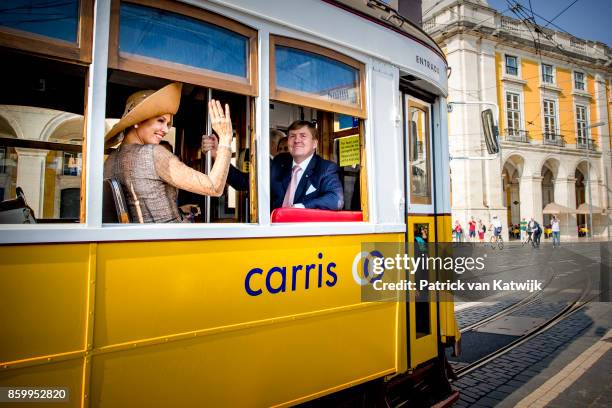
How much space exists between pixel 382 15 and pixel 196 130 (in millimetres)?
1650

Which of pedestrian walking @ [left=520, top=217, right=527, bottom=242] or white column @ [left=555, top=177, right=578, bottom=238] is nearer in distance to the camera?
pedestrian walking @ [left=520, top=217, right=527, bottom=242]

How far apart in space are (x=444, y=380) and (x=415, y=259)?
3.78 ft

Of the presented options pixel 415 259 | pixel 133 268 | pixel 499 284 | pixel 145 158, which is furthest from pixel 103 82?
pixel 499 284

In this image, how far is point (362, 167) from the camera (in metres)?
2.76

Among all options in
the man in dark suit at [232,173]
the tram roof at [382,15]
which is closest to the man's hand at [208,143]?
the man in dark suit at [232,173]

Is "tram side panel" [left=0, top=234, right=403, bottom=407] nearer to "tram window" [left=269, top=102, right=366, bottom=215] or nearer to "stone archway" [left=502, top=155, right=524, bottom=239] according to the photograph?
"tram window" [left=269, top=102, right=366, bottom=215]

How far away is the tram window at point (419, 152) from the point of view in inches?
131

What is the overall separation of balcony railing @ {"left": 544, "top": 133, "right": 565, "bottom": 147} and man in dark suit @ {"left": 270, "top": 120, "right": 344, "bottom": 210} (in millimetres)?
31124

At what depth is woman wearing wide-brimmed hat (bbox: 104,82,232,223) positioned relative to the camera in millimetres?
2076

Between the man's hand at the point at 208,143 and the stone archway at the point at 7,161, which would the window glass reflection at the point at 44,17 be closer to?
the man's hand at the point at 208,143

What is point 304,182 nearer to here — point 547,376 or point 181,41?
point 181,41

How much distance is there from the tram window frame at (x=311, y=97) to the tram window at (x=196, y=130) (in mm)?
540

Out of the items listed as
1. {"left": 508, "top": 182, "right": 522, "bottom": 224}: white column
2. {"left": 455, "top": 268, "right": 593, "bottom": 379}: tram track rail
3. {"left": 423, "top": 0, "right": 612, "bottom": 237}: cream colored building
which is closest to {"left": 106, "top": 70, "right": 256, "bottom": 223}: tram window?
{"left": 455, "top": 268, "right": 593, "bottom": 379}: tram track rail

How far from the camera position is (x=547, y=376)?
4.29m
